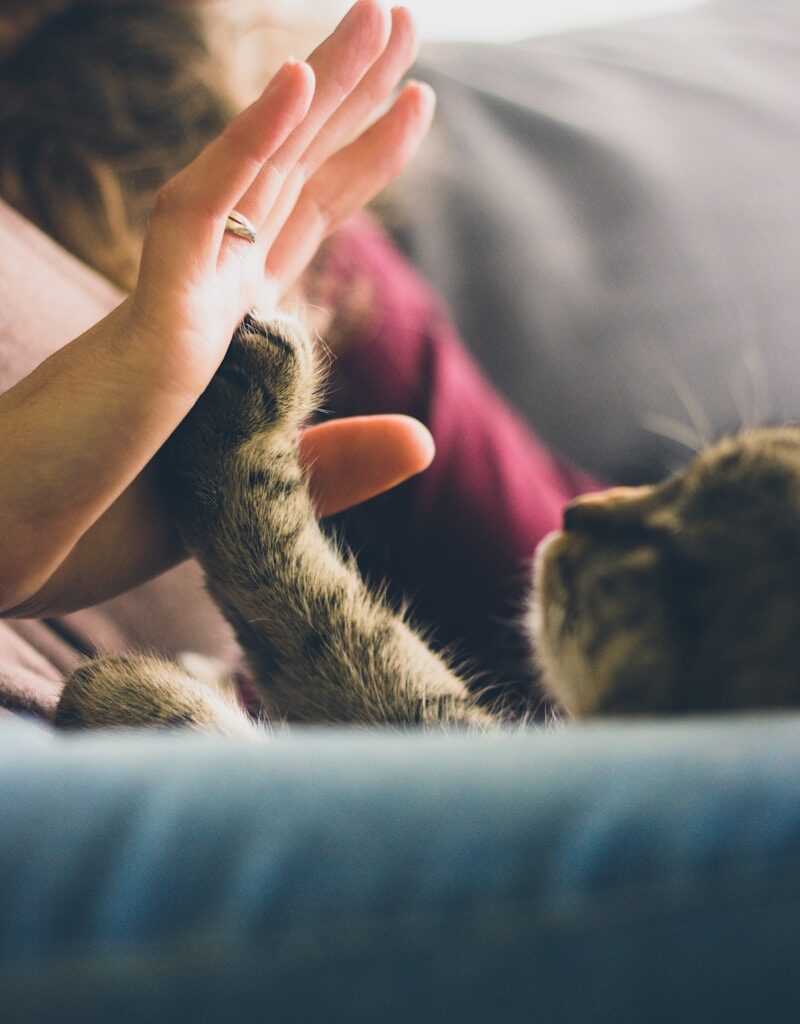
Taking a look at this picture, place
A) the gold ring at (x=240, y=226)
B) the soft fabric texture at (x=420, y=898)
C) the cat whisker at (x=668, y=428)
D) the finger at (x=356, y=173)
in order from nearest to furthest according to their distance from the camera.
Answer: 1. the soft fabric texture at (x=420, y=898)
2. the gold ring at (x=240, y=226)
3. the finger at (x=356, y=173)
4. the cat whisker at (x=668, y=428)

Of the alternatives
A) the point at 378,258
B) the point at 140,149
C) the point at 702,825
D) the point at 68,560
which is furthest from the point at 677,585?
the point at 140,149

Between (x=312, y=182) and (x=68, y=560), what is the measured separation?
0.32 meters

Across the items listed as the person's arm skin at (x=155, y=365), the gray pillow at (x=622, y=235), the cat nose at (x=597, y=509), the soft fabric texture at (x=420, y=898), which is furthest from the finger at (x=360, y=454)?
the soft fabric texture at (x=420, y=898)

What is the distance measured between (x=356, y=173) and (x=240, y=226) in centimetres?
19

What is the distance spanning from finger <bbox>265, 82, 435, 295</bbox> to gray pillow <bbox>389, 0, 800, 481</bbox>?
207 mm

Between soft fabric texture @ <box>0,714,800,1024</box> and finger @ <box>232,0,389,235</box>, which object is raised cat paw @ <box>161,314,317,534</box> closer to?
finger @ <box>232,0,389,235</box>

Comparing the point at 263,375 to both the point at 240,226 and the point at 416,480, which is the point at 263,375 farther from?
the point at 416,480

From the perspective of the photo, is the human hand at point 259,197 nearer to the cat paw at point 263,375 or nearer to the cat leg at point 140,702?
the cat paw at point 263,375

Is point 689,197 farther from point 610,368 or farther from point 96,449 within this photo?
point 96,449

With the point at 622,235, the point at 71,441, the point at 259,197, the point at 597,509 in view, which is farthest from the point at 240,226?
the point at 622,235

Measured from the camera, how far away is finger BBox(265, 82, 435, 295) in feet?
2.15

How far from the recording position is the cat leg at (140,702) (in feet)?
1.68

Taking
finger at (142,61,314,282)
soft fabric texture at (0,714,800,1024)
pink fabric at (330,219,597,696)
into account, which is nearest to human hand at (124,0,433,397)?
finger at (142,61,314,282)

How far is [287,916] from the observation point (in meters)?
0.23
